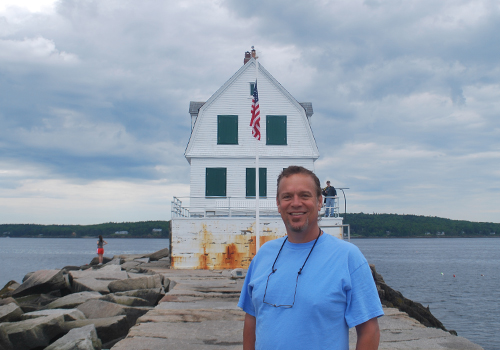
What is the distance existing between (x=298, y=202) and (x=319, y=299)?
0.56 m

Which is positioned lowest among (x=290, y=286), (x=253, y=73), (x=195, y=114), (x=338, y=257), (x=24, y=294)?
(x=24, y=294)

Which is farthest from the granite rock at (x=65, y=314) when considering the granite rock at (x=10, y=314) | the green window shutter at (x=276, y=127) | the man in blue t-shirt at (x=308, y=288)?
the green window shutter at (x=276, y=127)

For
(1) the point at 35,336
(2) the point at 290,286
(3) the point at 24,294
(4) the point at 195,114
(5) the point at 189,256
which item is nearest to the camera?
(2) the point at 290,286

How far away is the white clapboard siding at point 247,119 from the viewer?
64.4 feet

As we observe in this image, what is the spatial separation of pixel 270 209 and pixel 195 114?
643 centimetres

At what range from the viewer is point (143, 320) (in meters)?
6.69

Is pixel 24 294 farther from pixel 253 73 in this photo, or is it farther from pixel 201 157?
pixel 253 73

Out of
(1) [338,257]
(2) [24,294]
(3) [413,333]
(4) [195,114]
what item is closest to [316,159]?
(4) [195,114]

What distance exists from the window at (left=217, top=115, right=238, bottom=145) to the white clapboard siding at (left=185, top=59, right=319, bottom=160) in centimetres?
15

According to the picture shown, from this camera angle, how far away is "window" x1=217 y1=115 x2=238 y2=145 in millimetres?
19719

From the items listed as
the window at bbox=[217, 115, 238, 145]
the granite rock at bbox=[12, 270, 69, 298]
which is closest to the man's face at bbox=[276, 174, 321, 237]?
the granite rock at bbox=[12, 270, 69, 298]

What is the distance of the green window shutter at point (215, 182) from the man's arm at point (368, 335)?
17017 mm

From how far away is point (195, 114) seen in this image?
21.7 metres

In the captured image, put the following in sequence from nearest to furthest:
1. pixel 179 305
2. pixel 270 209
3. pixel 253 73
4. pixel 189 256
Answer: pixel 179 305
pixel 189 256
pixel 270 209
pixel 253 73
